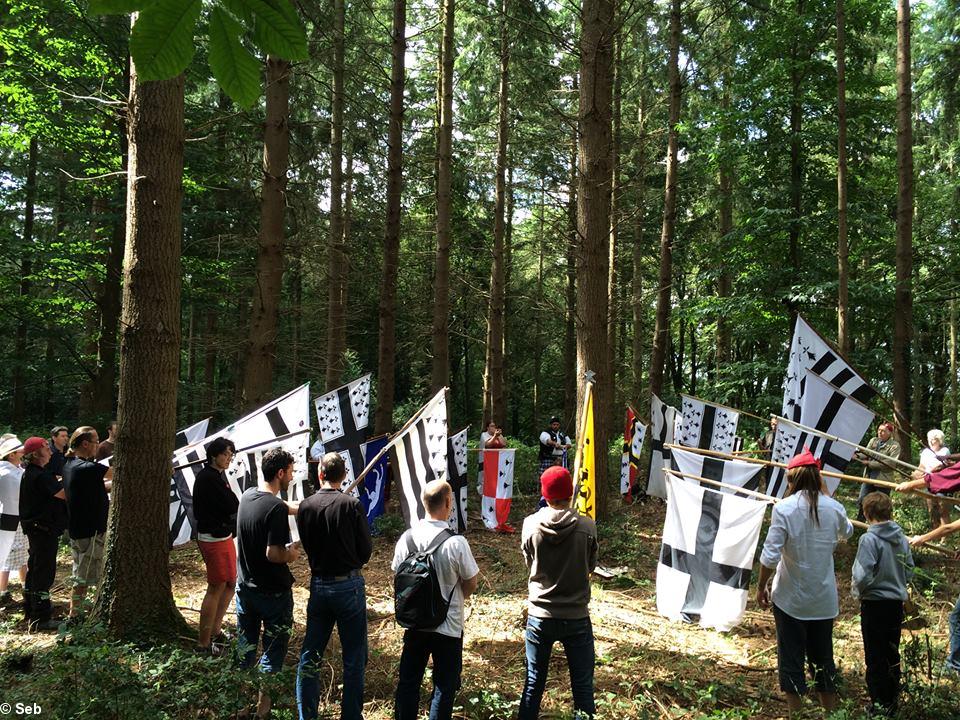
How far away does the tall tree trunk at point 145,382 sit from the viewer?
5.18 meters

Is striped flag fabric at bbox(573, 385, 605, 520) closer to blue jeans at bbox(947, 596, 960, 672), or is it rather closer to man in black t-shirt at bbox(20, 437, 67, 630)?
blue jeans at bbox(947, 596, 960, 672)

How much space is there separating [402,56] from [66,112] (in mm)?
8210

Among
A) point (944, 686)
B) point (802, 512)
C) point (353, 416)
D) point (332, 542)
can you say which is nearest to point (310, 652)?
point (332, 542)

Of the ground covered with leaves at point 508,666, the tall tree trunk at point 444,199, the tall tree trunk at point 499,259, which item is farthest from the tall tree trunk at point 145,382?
the tall tree trunk at point 499,259

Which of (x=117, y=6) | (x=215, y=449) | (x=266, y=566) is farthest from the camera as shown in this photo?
(x=215, y=449)

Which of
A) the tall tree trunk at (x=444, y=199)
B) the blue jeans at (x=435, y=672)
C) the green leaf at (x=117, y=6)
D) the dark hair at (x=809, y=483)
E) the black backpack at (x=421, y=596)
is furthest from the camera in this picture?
the tall tree trunk at (x=444, y=199)

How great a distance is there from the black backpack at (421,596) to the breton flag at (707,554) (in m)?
2.60

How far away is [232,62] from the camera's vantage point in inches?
75.1

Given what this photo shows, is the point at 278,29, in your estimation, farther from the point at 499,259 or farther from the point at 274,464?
the point at 499,259

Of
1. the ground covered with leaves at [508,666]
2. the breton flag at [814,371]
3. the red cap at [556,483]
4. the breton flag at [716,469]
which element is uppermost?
the breton flag at [814,371]

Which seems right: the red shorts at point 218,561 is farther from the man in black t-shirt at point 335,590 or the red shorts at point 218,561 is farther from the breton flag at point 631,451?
the breton flag at point 631,451

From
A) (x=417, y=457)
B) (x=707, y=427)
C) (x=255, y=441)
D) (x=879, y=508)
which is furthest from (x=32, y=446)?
(x=707, y=427)

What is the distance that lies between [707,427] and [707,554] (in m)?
6.25

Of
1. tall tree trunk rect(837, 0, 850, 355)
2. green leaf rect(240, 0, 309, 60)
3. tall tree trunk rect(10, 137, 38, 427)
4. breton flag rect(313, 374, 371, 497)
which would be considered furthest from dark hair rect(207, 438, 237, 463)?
tall tree trunk rect(10, 137, 38, 427)
